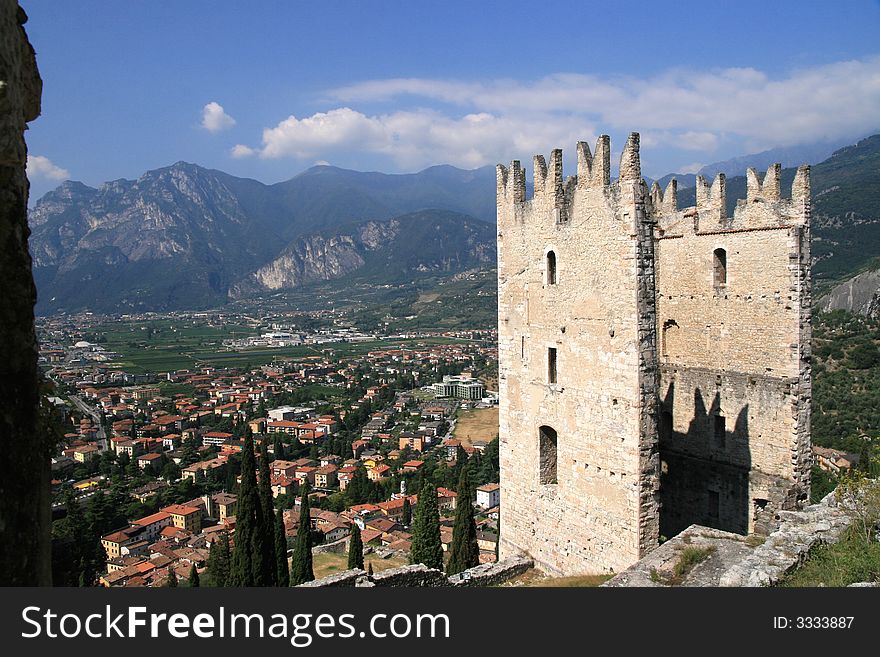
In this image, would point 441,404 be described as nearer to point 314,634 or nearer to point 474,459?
point 474,459

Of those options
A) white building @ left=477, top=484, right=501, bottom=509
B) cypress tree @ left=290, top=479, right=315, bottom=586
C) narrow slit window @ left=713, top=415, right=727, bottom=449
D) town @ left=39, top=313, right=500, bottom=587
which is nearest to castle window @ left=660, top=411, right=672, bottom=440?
narrow slit window @ left=713, top=415, right=727, bottom=449

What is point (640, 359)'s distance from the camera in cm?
1094

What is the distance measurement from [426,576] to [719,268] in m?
9.24

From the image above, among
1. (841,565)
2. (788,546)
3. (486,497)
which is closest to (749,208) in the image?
(788,546)

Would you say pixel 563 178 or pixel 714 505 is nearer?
pixel 563 178

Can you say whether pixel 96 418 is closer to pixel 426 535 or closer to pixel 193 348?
pixel 426 535

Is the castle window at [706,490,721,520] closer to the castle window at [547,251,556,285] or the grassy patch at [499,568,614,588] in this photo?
the grassy patch at [499,568,614,588]

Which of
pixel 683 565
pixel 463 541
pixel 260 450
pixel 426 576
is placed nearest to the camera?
pixel 683 565

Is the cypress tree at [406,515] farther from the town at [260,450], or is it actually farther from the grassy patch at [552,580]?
the grassy patch at [552,580]

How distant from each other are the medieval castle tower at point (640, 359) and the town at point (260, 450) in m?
8.09

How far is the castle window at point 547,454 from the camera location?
13.4 meters

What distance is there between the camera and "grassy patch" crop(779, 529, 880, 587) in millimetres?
7082

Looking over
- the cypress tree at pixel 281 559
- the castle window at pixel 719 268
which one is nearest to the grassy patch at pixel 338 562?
the cypress tree at pixel 281 559

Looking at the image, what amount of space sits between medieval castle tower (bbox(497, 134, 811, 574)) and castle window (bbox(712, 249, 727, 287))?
32 mm
